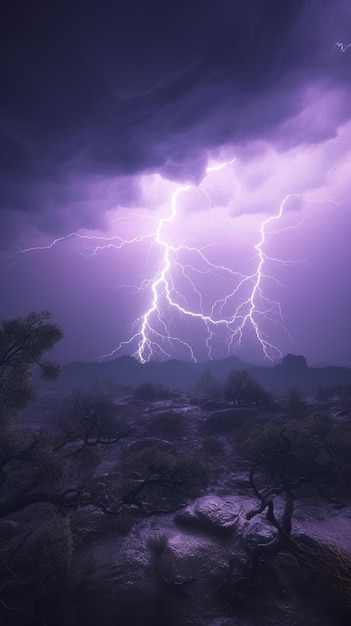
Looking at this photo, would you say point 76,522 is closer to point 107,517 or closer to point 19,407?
point 107,517

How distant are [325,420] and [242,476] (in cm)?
825

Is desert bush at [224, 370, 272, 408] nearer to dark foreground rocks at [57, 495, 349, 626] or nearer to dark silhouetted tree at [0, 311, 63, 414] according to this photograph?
dark foreground rocks at [57, 495, 349, 626]

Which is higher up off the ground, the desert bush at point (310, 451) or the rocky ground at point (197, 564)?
the desert bush at point (310, 451)

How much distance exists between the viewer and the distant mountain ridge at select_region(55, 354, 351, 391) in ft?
294

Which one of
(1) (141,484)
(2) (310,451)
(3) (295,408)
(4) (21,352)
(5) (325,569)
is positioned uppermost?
(4) (21,352)

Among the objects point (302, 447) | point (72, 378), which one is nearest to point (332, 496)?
point (302, 447)

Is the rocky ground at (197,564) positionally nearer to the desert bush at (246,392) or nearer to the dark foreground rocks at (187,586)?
the dark foreground rocks at (187,586)

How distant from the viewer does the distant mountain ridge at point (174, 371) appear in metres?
89.5

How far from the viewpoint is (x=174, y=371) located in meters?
114

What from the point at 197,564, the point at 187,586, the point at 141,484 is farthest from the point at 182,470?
the point at 187,586

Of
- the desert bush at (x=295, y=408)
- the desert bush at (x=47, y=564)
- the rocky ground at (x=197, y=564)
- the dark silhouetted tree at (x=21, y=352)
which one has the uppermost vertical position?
the dark silhouetted tree at (x=21, y=352)

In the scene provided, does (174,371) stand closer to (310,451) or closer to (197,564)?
→ (310,451)

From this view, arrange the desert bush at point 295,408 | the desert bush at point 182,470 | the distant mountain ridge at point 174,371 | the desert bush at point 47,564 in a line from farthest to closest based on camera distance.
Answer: the distant mountain ridge at point 174,371, the desert bush at point 295,408, the desert bush at point 182,470, the desert bush at point 47,564

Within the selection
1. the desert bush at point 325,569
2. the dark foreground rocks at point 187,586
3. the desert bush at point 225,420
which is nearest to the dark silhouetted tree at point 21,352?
the dark foreground rocks at point 187,586
